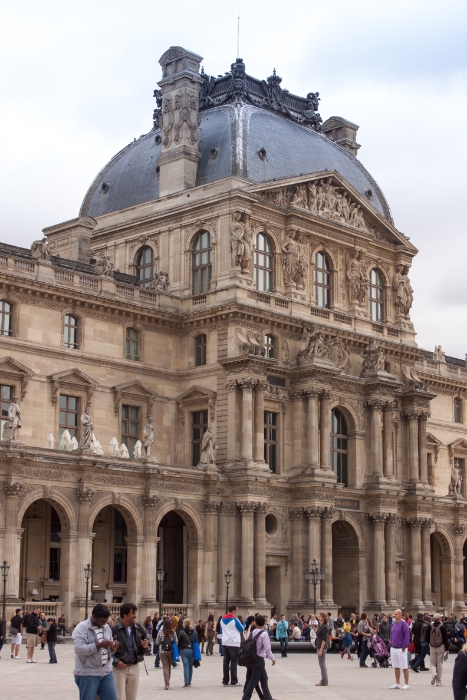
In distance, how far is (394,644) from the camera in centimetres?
3083

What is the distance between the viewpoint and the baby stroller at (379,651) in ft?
130

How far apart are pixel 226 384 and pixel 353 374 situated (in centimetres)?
976

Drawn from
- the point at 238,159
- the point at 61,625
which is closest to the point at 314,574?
the point at 61,625

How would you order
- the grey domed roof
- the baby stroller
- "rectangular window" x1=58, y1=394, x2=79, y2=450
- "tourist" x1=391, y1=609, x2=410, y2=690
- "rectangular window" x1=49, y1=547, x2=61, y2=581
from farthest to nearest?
the grey domed roof → "rectangular window" x1=58, y1=394, x2=79, y2=450 → "rectangular window" x1=49, y1=547, x2=61, y2=581 → the baby stroller → "tourist" x1=391, y1=609, x2=410, y2=690

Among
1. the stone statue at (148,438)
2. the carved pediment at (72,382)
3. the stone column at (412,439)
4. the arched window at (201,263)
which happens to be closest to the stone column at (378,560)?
the stone column at (412,439)

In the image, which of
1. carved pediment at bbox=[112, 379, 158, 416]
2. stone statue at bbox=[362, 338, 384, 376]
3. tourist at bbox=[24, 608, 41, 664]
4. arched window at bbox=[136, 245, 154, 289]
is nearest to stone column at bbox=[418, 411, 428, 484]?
stone statue at bbox=[362, 338, 384, 376]

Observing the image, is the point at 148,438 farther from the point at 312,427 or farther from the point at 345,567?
the point at 345,567

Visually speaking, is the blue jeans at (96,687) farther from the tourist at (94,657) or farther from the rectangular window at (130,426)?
the rectangular window at (130,426)

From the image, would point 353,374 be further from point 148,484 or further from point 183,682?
point 183,682

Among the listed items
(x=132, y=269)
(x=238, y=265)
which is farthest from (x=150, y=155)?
(x=238, y=265)

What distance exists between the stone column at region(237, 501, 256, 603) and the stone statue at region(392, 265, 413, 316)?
18.8 metres

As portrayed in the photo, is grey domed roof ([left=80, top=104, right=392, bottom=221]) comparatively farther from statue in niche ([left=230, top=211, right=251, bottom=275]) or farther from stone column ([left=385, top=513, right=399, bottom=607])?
stone column ([left=385, top=513, right=399, bottom=607])

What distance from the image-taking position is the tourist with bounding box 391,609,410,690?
100ft

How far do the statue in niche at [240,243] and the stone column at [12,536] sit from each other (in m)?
Result: 17.8
